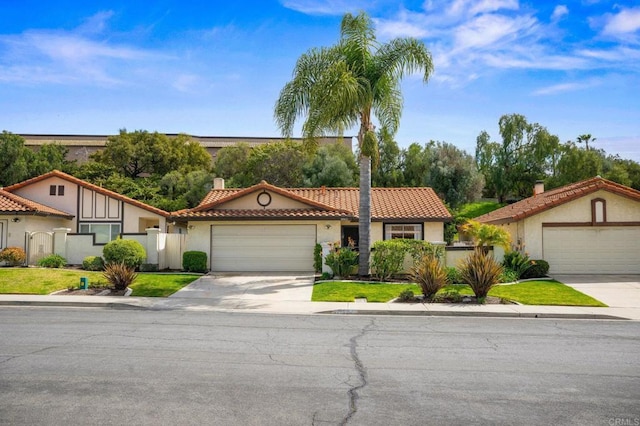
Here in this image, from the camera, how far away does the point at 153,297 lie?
56.2 ft

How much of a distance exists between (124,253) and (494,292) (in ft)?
48.5

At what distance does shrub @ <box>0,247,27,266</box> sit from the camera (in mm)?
23219

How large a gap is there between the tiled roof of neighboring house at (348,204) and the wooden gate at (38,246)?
6.01 meters

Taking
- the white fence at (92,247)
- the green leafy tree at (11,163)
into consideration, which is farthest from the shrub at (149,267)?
the green leafy tree at (11,163)

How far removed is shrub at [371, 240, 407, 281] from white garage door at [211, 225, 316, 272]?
4.66 m

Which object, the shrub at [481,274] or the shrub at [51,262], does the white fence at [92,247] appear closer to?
the shrub at [51,262]

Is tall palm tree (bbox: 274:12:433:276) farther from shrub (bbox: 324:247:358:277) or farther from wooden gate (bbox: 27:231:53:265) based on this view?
wooden gate (bbox: 27:231:53:265)

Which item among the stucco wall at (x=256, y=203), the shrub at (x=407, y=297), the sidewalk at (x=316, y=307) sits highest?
the stucco wall at (x=256, y=203)

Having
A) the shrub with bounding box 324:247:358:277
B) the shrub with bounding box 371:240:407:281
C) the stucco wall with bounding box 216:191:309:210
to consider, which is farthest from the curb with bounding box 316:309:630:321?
the stucco wall with bounding box 216:191:309:210

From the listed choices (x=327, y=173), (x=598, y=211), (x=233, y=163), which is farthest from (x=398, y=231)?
(x=233, y=163)

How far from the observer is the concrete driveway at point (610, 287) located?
53.9 feet

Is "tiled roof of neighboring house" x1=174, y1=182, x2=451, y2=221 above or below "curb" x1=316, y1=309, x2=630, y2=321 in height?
above

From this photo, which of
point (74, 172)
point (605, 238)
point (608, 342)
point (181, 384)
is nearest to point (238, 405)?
point (181, 384)

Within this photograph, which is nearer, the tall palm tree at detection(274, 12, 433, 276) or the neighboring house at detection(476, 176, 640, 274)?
the tall palm tree at detection(274, 12, 433, 276)
